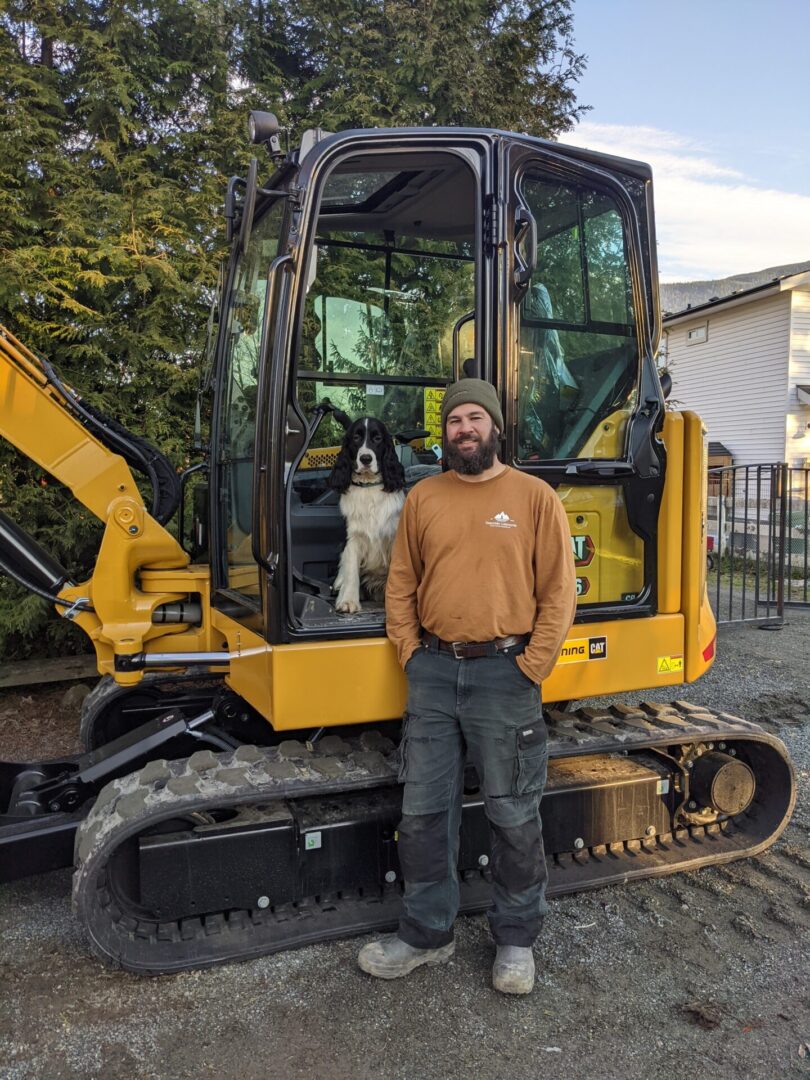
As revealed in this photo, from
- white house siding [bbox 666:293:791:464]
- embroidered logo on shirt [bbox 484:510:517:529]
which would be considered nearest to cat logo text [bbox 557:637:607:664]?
embroidered logo on shirt [bbox 484:510:517:529]

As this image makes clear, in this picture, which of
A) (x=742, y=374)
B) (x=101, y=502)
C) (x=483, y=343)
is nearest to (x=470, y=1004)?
(x=483, y=343)

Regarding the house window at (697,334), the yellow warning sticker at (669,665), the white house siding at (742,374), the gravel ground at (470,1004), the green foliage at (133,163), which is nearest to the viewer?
the gravel ground at (470,1004)

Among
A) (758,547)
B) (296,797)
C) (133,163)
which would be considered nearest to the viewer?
(296,797)

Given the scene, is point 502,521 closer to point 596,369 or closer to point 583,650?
point 583,650

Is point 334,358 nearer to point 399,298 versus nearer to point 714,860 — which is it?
point 399,298

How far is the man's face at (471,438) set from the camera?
2896 mm

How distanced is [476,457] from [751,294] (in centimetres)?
1717

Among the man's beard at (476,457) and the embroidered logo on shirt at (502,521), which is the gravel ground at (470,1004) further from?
the man's beard at (476,457)

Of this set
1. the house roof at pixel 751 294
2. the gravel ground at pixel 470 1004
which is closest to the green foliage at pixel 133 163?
the gravel ground at pixel 470 1004

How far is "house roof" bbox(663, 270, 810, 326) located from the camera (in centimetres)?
1658

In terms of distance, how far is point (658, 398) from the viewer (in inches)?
138

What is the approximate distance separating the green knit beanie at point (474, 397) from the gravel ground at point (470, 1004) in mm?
2048

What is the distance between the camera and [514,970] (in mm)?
2896

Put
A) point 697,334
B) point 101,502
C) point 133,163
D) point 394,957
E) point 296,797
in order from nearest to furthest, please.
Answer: point 394,957
point 296,797
point 101,502
point 133,163
point 697,334
